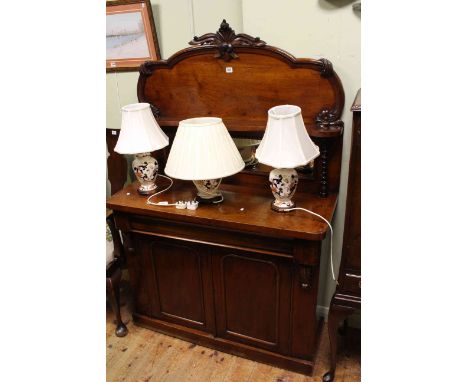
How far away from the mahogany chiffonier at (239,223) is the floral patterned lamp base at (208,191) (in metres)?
0.04

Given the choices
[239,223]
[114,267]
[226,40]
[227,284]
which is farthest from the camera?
[114,267]

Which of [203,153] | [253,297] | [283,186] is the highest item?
[203,153]

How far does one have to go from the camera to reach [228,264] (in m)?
1.66

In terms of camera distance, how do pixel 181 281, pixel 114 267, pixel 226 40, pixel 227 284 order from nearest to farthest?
pixel 226 40
pixel 227 284
pixel 181 281
pixel 114 267

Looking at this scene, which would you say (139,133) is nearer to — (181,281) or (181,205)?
(181,205)

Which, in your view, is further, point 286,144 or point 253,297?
point 253,297

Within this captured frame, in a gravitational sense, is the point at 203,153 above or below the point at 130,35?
below

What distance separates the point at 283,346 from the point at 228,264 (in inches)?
18.7

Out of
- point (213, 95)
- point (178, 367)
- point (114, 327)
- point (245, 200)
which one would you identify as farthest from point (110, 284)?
point (213, 95)

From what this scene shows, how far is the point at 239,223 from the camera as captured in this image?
1.46 m

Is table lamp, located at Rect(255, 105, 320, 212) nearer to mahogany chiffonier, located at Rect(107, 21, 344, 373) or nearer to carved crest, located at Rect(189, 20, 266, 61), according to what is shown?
mahogany chiffonier, located at Rect(107, 21, 344, 373)

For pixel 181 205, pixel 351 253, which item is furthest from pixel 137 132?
pixel 351 253

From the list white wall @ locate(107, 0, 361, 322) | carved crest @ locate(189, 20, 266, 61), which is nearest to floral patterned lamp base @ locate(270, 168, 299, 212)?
white wall @ locate(107, 0, 361, 322)

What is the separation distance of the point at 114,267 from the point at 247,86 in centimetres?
117
